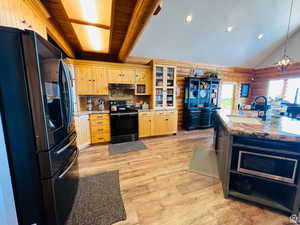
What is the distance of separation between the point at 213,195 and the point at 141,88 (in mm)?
3359

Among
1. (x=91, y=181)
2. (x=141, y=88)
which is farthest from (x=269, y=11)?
(x=91, y=181)

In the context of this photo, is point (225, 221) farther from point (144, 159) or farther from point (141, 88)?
point (141, 88)

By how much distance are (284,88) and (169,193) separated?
272 inches

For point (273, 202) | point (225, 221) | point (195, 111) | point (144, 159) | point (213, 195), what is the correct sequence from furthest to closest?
point (195, 111) < point (144, 159) < point (213, 195) < point (273, 202) < point (225, 221)

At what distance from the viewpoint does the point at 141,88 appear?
4180 mm

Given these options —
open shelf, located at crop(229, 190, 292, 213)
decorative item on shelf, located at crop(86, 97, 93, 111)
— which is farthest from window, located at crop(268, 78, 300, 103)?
decorative item on shelf, located at crop(86, 97, 93, 111)

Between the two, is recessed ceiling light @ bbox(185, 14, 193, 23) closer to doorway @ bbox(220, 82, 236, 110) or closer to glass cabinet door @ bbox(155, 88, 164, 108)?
glass cabinet door @ bbox(155, 88, 164, 108)

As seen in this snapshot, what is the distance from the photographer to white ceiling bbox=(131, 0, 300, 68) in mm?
3096

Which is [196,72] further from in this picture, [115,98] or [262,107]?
[115,98]

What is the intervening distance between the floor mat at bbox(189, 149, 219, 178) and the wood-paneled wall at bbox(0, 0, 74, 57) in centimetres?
318

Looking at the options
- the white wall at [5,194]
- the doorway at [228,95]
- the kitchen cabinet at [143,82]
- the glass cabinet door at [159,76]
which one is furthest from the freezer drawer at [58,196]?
the doorway at [228,95]

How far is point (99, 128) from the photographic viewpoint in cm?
350

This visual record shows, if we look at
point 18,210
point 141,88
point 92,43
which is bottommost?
point 18,210

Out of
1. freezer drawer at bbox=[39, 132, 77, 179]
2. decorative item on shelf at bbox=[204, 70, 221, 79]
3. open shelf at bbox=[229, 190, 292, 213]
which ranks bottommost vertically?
open shelf at bbox=[229, 190, 292, 213]
